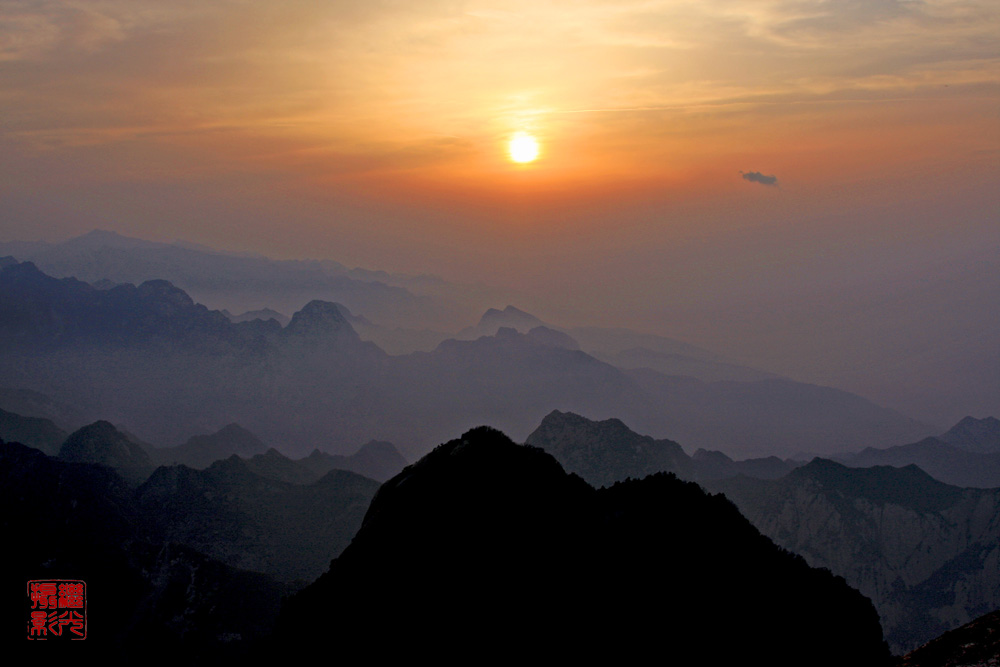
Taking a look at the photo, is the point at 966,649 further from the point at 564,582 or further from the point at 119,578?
the point at 119,578

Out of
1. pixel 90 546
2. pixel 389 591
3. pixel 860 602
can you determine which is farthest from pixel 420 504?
pixel 90 546

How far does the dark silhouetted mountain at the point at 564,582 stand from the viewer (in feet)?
190

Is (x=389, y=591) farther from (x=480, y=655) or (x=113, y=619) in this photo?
(x=113, y=619)

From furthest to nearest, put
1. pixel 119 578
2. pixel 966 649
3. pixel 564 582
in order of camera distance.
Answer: pixel 119 578 → pixel 564 582 → pixel 966 649

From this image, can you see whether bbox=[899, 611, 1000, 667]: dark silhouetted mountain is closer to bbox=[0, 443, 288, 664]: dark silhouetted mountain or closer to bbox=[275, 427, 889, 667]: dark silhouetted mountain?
bbox=[275, 427, 889, 667]: dark silhouetted mountain

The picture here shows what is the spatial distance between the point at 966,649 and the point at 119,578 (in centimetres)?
14208

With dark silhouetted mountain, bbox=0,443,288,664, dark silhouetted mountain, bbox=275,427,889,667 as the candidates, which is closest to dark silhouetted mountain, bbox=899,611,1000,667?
dark silhouetted mountain, bbox=275,427,889,667

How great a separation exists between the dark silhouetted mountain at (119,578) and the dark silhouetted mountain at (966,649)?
108 meters

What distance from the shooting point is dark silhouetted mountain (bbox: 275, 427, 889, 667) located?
58000 mm

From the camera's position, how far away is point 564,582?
2419 inches

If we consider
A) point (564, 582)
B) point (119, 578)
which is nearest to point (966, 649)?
point (564, 582)

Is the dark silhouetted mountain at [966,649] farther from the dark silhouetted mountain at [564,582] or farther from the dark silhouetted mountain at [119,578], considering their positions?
the dark silhouetted mountain at [119,578]

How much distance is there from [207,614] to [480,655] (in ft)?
316

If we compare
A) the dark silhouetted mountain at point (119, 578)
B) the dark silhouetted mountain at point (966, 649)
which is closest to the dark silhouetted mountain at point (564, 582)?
the dark silhouetted mountain at point (966, 649)
